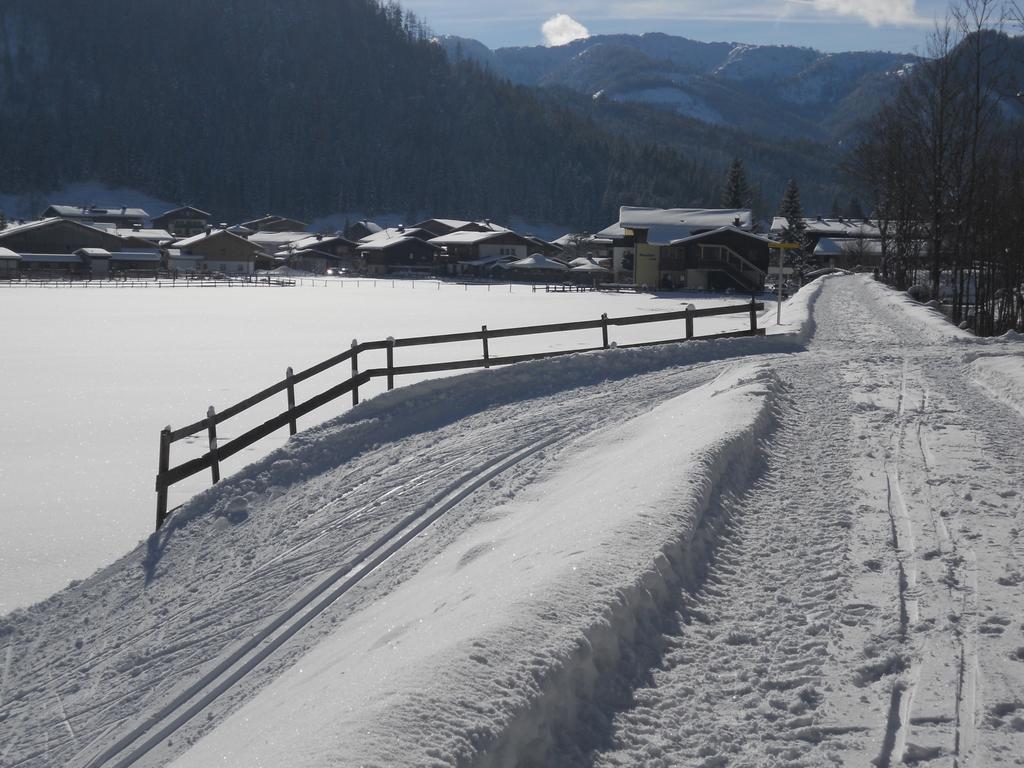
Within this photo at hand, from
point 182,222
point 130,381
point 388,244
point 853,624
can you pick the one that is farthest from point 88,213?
point 853,624

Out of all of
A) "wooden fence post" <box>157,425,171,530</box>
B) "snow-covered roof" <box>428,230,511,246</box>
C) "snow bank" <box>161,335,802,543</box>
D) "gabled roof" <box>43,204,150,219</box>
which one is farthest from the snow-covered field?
"gabled roof" <box>43,204,150,219</box>

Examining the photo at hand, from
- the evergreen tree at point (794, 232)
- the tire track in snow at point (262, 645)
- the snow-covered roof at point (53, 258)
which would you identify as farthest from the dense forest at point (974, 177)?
the snow-covered roof at point (53, 258)

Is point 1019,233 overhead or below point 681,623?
overhead

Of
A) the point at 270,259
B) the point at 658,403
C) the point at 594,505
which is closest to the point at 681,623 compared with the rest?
the point at 594,505

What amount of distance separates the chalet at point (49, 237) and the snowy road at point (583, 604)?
10700cm

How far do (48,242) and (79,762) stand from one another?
114 meters

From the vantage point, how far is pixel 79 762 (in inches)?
252

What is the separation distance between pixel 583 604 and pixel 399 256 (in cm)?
11836

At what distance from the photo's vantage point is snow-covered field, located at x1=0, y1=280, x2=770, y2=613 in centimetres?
1152

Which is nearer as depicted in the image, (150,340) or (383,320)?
(150,340)

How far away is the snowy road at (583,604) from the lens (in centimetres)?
450

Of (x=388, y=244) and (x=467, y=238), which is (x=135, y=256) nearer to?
(x=388, y=244)

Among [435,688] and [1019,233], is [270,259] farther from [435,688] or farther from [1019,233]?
[435,688]

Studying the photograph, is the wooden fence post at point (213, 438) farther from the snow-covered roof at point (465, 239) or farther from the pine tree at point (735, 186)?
the snow-covered roof at point (465, 239)
